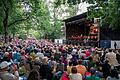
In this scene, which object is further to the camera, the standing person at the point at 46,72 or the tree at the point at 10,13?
the tree at the point at 10,13

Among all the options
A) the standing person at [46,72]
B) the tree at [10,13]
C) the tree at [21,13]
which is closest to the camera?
the standing person at [46,72]

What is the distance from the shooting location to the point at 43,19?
49562mm

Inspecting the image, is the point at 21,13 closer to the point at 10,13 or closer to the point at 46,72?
the point at 10,13

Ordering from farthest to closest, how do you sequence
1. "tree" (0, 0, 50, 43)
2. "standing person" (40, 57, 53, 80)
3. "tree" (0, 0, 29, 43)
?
"tree" (0, 0, 50, 43)
"tree" (0, 0, 29, 43)
"standing person" (40, 57, 53, 80)

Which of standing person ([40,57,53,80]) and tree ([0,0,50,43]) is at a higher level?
tree ([0,0,50,43])

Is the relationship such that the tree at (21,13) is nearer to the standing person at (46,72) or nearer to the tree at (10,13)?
the tree at (10,13)

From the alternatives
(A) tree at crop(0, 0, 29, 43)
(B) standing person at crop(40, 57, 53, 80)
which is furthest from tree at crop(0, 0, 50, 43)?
(B) standing person at crop(40, 57, 53, 80)

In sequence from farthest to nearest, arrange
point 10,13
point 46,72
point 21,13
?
point 21,13, point 10,13, point 46,72

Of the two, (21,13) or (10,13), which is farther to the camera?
(21,13)

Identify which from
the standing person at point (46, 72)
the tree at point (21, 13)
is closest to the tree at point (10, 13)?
the tree at point (21, 13)

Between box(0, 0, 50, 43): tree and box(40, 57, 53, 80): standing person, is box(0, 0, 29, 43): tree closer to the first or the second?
box(0, 0, 50, 43): tree

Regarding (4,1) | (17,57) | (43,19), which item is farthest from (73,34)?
(17,57)

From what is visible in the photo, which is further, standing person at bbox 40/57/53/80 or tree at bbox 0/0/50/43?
tree at bbox 0/0/50/43

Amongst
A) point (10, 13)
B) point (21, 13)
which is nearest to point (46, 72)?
point (10, 13)
